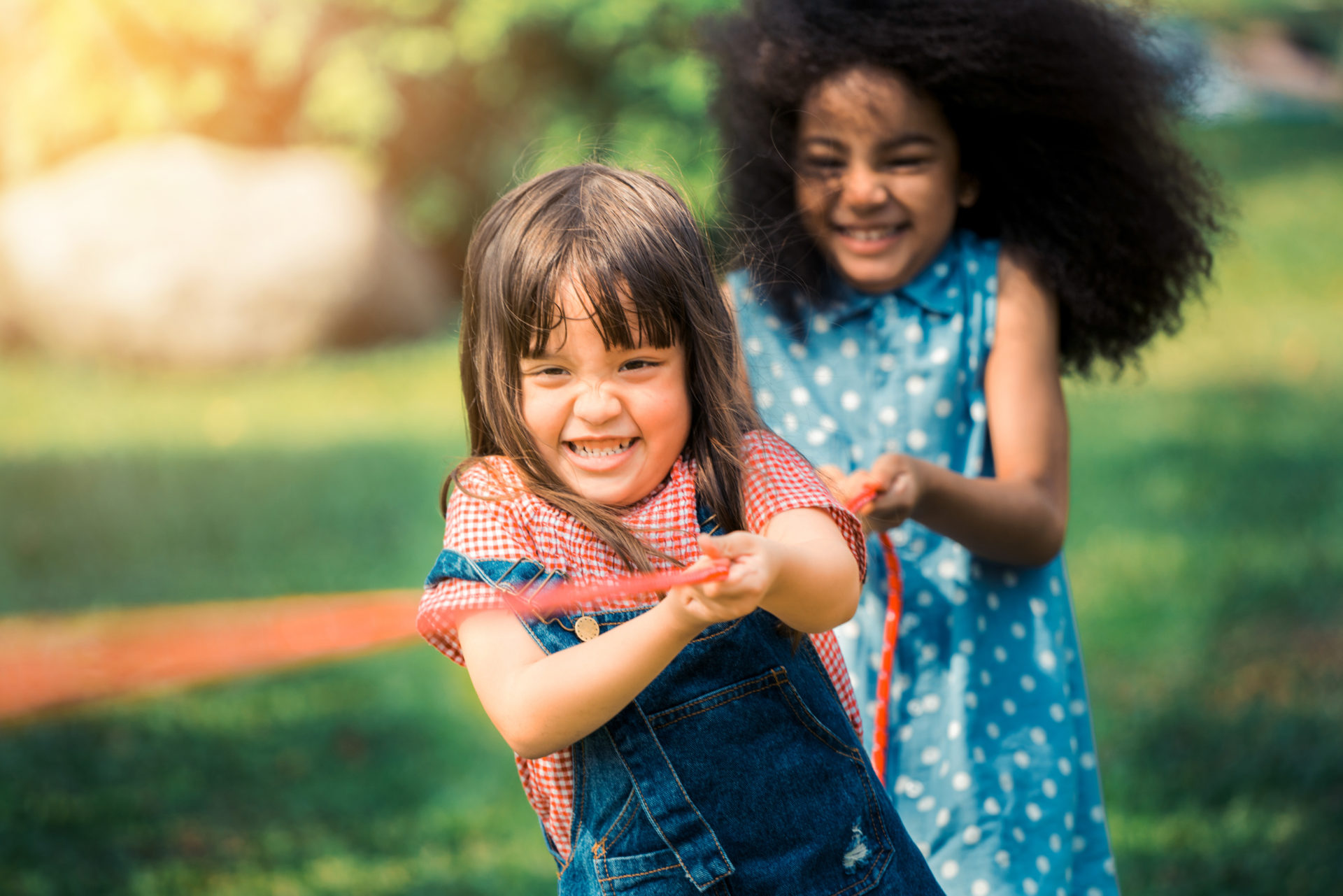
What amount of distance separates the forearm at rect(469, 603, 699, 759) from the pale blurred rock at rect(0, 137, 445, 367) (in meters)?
7.62

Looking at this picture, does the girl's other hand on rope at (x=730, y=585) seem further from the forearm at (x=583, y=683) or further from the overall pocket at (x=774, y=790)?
the overall pocket at (x=774, y=790)

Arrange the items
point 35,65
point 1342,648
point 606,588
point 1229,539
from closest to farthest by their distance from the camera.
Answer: point 606,588 → point 1342,648 → point 1229,539 → point 35,65

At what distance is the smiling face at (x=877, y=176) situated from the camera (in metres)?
2.07

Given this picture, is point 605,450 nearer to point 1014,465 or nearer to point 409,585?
point 1014,465

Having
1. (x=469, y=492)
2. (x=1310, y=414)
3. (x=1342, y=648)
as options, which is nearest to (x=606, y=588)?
(x=469, y=492)

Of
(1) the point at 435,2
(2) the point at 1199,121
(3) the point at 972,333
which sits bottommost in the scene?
(3) the point at 972,333

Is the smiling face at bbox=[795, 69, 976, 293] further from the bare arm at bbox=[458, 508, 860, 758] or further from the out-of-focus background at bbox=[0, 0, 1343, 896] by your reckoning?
the bare arm at bbox=[458, 508, 860, 758]

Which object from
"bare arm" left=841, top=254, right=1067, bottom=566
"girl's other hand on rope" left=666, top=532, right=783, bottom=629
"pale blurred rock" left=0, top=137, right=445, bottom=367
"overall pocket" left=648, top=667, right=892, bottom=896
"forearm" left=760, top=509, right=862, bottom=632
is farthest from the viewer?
"pale blurred rock" left=0, top=137, right=445, bottom=367

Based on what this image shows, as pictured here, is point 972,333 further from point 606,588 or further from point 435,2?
point 435,2

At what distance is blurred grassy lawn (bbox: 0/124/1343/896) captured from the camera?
3264 millimetres

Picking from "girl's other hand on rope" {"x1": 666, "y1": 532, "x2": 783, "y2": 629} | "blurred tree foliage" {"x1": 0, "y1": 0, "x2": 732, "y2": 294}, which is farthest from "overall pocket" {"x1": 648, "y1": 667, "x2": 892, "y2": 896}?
"blurred tree foliage" {"x1": 0, "y1": 0, "x2": 732, "y2": 294}

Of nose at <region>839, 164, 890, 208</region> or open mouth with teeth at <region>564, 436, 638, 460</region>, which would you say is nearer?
open mouth with teeth at <region>564, 436, 638, 460</region>

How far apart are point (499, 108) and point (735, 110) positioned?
8.60m

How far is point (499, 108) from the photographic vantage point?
34.5 ft
